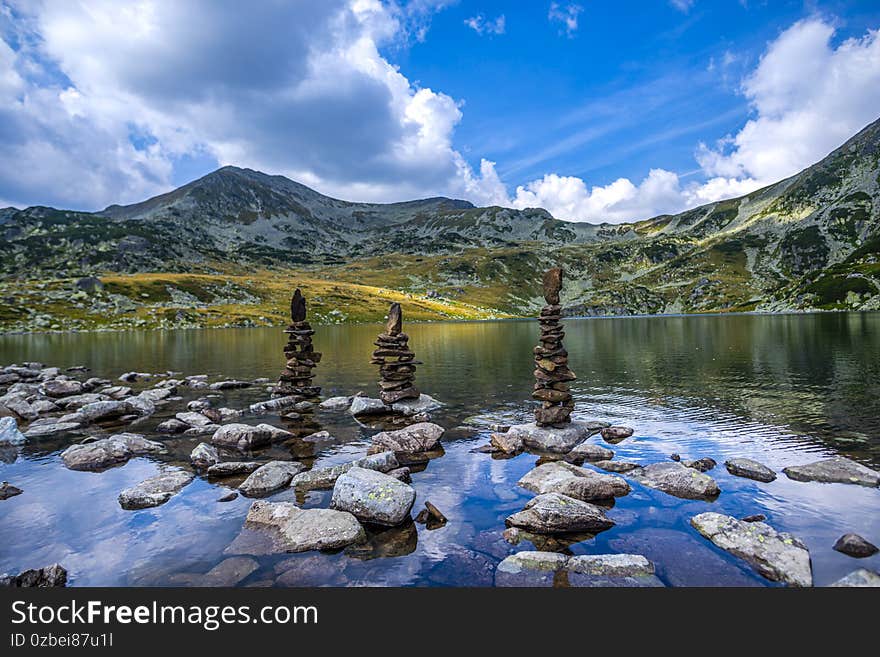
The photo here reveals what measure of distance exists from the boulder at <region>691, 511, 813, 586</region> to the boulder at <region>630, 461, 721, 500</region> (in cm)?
251

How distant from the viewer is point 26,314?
5699 inches

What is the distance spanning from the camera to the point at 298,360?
111 ft

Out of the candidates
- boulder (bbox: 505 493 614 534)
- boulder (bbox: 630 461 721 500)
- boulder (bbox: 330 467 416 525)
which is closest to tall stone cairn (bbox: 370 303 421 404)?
boulder (bbox: 330 467 416 525)

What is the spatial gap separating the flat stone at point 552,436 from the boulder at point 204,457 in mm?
13731

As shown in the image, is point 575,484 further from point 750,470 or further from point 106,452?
point 106,452

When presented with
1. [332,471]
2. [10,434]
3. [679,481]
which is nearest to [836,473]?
[679,481]

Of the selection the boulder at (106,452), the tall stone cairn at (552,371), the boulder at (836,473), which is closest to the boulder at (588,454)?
the tall stone cairn at (552,371)

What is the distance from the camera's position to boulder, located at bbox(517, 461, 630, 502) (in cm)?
1494

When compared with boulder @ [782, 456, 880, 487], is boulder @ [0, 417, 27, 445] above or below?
above

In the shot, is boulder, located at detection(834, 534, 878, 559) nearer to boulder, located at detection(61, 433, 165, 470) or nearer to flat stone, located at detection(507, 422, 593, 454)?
flat stone, located at detection(507, 422, 593, 454)

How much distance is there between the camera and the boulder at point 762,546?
10.1 metres

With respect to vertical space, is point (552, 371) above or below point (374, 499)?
above

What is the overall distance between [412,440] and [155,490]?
1038 cm

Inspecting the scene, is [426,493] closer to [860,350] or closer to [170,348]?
A: [860,350]
